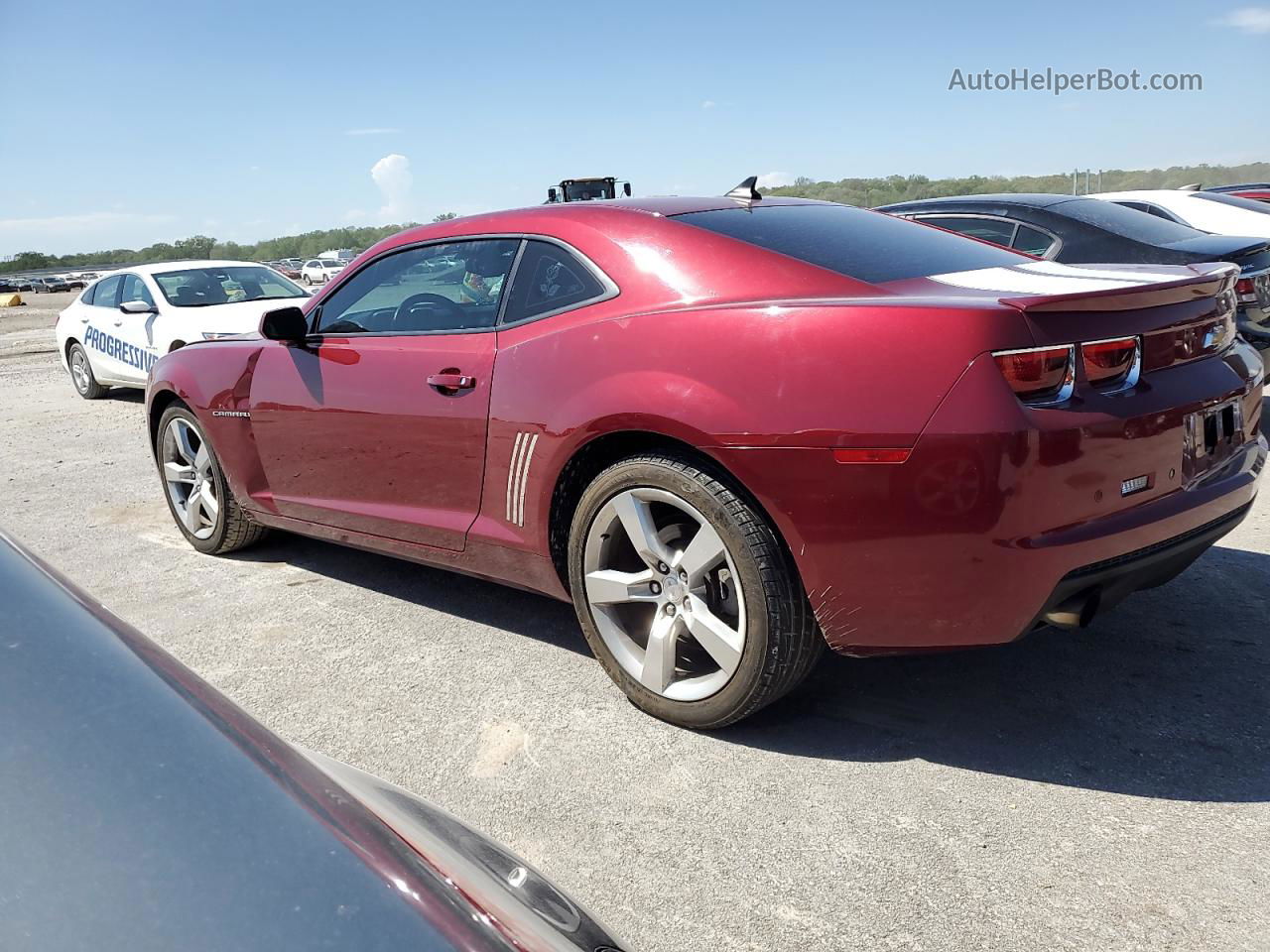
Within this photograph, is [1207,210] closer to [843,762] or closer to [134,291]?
[843,762]

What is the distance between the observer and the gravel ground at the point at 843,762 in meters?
2.19

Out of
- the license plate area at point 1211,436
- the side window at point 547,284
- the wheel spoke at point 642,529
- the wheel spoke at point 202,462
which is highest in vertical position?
the side window at point 547,284

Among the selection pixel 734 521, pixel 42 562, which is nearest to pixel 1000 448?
pixel 734 521

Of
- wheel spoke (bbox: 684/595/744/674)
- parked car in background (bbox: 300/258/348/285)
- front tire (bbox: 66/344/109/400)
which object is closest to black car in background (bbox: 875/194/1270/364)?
wheel spoke (bbox: 684/595/744/674)

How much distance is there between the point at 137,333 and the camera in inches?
415

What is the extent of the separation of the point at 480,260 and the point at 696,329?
3.84 feet

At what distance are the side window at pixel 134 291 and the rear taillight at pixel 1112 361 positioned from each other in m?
10.1

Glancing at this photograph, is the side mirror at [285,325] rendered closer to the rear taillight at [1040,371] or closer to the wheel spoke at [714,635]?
the wheel spoke at [714,635]

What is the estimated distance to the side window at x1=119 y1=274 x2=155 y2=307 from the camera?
10.7m

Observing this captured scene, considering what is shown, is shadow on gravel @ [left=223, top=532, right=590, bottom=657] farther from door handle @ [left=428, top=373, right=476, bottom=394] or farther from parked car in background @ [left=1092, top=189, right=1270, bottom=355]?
parked car in background @ [left=1092, top=189, right=1270, bottom=355]

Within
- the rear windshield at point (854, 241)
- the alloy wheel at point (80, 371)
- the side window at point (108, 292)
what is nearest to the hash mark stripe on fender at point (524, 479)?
the rear windshield at point (854, 241)

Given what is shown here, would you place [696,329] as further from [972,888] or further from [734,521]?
[972,888]

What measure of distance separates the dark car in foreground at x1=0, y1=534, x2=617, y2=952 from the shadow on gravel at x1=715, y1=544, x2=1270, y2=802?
5.84ft

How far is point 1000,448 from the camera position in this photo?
7.77 feet
